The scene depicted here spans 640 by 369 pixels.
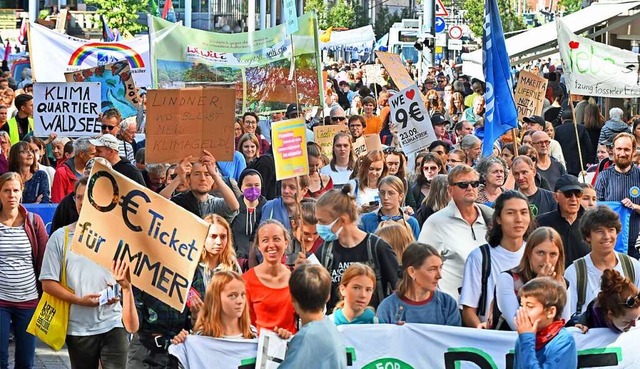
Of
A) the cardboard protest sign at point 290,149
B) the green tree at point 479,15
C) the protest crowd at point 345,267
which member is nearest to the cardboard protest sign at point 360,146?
the protest crowd at point 345,267

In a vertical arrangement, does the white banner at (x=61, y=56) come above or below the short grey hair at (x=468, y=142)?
above

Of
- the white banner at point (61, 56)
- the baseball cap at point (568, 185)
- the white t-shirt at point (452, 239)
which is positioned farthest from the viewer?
the white banner at point (61, 56)

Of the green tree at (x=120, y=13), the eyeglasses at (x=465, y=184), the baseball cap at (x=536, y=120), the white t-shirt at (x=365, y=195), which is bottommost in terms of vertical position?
the green tree at (x=120, y=13)

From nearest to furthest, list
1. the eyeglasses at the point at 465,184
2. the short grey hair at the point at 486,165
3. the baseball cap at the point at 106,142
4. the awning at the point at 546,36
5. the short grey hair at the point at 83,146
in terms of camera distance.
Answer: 1. the eyeglasses at the point at 465,184
2. the short grey hair at the point at 486,165
3. the baseball cap at the point at 106,142
4. the short grey hair at the point at 83,146
5. the awning at the point at 546,36

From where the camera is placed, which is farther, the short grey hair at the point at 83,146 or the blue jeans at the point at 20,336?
the short grey hair at the point at 83,146

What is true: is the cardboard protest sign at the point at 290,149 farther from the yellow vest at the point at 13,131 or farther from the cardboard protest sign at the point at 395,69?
the cardboard protest sign at the point at 395,69

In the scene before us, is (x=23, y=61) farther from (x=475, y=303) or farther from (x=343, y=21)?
(x=343, y=21)

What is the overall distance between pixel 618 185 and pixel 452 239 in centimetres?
312

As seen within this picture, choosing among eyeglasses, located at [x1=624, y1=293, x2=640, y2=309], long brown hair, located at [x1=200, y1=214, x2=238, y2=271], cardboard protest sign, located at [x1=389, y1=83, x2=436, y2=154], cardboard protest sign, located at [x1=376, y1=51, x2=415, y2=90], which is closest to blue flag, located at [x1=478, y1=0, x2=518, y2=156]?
cardboard protest sign, located at [x1=389, y1=83, x2=436, y2=154]

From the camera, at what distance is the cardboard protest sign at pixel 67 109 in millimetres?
14172

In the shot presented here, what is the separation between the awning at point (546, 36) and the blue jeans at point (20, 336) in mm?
15856

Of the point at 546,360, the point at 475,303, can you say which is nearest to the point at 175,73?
the point at 475,303

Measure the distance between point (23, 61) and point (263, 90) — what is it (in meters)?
15.4

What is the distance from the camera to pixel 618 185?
37.5ft
